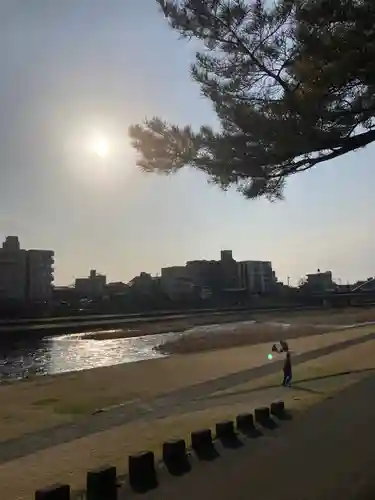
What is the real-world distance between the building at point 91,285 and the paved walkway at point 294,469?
81.8m

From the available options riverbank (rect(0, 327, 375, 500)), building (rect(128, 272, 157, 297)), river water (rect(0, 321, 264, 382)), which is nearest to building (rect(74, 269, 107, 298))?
building (rect(128, 272, 157, 297))

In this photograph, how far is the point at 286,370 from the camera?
44.6 ft

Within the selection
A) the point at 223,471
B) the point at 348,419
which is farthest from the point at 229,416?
the point at 223,471

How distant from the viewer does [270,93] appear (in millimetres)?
7633

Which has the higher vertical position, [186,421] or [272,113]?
[272,113]

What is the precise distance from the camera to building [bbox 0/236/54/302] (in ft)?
271

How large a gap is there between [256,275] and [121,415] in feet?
362

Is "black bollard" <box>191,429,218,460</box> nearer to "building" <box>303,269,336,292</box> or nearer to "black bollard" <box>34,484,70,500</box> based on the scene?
"black bollard" <box>34,484,70,500</box>

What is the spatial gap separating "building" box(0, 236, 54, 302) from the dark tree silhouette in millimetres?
72564

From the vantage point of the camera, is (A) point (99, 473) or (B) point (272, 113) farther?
(B) point (272, 113)

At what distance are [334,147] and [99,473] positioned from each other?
177 inches

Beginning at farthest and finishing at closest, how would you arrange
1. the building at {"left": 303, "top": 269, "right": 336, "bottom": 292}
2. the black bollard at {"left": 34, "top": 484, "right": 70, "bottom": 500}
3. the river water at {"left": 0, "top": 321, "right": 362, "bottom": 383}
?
the building at {"left": 303, "top": 269, "right": 336, "bottom": 292} < the river water at {"left": 0, "top": 321, "right": 362, "bottom": 383} < the black bollard at {"left": 34, "top": 484, "right": 70, "bottom": 500}

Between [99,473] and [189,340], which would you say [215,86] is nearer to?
[99,473]

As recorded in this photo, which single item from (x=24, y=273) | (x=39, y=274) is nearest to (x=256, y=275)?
(x=39, y=274)
